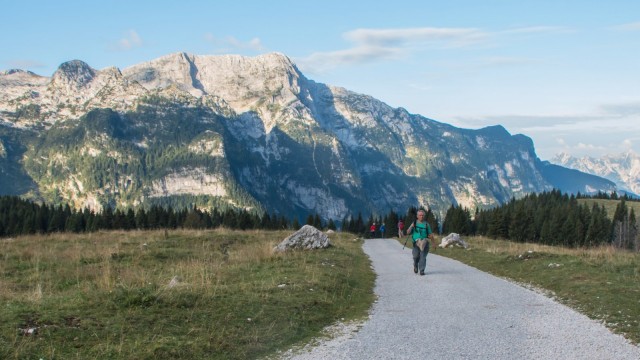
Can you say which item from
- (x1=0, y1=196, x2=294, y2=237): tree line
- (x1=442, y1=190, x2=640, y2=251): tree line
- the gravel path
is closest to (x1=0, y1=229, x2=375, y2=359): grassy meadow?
the gravel path

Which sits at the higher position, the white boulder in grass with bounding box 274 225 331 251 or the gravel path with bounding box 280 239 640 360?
the white boulder in grass with bounding box 274 225 331 251

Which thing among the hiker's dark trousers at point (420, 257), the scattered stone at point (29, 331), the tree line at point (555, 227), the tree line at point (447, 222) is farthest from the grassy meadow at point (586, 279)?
the tree line at point (555, 227)

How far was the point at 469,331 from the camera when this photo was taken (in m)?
12.7

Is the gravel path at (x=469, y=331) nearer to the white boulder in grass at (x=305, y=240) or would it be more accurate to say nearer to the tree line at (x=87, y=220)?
the white boulder in grass at (x=305, y=240)

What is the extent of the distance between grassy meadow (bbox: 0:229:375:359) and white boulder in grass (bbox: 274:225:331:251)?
784 cm

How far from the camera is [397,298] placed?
17766 millimetres

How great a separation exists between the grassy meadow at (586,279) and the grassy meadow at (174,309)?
22.4ft

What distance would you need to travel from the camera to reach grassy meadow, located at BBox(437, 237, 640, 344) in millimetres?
14603

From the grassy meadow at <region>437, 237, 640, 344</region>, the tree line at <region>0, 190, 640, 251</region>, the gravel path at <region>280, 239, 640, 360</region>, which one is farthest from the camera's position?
the tree line at <region>0, 190, 640, 251</region>

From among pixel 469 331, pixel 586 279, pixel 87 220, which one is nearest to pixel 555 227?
pixel 87 220

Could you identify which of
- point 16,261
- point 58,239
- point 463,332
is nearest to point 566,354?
point 463,332

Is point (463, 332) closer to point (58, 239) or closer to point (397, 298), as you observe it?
point (397, 298)

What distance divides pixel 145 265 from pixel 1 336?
14.9 metres

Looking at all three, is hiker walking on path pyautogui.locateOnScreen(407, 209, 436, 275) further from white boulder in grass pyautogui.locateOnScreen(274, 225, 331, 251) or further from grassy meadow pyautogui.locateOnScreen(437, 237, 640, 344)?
white boulder in grass pyautogui.locateOnScreen(274, 225, 331, 251)
